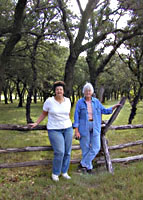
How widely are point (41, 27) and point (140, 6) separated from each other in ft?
19.9

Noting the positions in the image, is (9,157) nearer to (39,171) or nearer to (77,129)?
(39,171)

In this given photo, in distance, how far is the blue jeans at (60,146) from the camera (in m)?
3.82

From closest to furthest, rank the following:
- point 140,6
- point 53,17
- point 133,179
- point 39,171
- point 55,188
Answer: point 55,188
point 133,179
point 39,171
point 140,6
point 53,17

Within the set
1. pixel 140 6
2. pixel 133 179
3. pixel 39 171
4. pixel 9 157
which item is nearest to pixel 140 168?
pixel 133 179

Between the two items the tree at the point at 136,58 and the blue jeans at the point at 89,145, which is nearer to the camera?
the blue jeans at the point at 89,145

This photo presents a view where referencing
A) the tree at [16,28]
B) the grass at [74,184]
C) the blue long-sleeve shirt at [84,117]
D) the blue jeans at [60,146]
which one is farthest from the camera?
the tree at [16,28]

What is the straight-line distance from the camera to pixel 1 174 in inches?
176

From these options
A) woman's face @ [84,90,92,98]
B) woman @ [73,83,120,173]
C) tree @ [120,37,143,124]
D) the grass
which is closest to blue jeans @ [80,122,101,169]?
woman @ [73,83,120,173]

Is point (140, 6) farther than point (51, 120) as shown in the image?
Yes

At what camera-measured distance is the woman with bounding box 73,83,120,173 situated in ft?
13.9

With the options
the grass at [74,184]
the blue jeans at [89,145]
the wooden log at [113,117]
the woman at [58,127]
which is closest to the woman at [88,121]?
the blue jeans at [89,145]

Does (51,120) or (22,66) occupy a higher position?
(22,66)

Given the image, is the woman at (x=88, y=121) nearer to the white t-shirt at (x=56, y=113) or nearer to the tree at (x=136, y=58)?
the white t-shirt at (x=56, y=113)

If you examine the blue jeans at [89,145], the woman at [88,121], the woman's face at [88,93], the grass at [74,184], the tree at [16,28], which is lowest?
the grass at [74,184]
